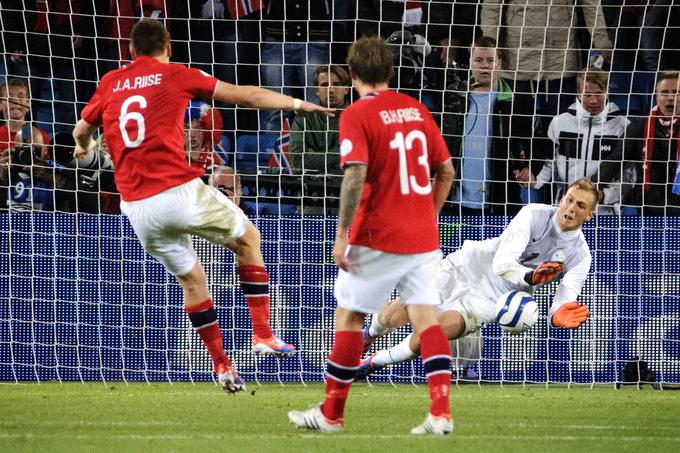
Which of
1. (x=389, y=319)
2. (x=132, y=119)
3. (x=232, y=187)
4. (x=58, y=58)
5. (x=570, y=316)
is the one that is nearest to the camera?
(x=132, y=119)

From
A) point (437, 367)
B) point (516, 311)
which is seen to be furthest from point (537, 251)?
point (437, 367)

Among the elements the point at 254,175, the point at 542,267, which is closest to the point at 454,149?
the point at 254,175

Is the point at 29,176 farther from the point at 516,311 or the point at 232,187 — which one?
the point at 516,311

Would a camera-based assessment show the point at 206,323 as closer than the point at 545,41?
Yes

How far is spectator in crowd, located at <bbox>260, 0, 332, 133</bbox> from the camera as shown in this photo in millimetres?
12117

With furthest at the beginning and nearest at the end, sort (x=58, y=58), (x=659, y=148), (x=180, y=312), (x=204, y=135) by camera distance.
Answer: (x=58, y=58) → (x=204, y=135) → (x=659, y=148) → (x=180, y=312)

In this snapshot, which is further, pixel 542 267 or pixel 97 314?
pixel 97 314

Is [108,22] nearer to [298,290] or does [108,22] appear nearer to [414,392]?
[298,290]

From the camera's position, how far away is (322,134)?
11.4 m

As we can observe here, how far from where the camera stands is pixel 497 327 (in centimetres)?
1073

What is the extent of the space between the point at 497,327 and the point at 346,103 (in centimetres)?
261

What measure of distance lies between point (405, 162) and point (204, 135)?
19.1 feet

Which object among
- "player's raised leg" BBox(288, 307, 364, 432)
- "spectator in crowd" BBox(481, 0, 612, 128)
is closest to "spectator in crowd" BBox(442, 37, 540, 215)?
"spectator in crowd" BBox(481, 0, 612, 128)

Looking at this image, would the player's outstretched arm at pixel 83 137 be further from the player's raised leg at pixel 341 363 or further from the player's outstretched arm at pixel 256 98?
the player's raised leg at pixel 341 363
